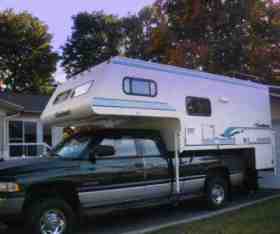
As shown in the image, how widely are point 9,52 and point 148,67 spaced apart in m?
28.5

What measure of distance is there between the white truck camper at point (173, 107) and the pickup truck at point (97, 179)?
0.33m

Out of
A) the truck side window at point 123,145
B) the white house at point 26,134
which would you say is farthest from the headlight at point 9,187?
the white house at point 26,134

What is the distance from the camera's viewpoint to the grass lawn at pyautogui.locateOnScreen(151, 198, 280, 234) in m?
6.06

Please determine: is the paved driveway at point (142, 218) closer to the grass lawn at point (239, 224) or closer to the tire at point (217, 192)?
the tire at point (217, 192)

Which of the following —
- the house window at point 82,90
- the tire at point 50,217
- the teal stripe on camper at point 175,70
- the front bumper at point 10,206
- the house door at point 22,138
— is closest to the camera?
the front bumper at point 10,206

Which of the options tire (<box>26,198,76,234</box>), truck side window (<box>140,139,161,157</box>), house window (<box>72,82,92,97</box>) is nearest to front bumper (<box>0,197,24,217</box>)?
tire (<box>26,198,76,234</box>)

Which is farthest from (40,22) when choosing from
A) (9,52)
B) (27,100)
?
(27,100)

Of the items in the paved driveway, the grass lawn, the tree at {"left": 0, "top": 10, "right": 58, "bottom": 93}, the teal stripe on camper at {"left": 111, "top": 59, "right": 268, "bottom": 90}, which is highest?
the tree at {"left": 0, "top": 10, "right": 58, "bottom": 93}

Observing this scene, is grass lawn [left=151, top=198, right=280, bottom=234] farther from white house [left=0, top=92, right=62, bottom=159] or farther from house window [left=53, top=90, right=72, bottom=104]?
white house [left=0, top=92, right=62, bottom=159]

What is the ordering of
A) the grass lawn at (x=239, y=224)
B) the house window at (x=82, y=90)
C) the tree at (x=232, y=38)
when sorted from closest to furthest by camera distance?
the grass lawn at (x=239, y=224) → the house window at (x=82, y=90) → the tree at (x=232, y=38)

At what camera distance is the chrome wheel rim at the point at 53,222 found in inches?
219

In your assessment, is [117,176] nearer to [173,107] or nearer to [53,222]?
[53,222]

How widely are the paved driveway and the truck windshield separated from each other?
1.52 m

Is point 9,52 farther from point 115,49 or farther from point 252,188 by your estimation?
point 252,188
